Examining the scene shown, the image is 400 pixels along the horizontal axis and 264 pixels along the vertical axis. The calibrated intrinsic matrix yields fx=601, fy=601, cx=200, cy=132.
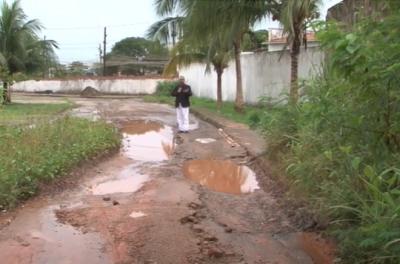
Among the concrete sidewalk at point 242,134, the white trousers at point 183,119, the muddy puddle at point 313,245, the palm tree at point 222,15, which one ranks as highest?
the palm tree at point 222,15

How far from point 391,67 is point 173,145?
10.2 meters

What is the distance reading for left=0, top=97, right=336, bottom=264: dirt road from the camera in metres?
5.73

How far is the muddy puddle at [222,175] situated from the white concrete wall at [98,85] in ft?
121

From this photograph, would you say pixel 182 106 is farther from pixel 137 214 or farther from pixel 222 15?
pixel 137 214

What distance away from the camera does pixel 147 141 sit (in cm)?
1470

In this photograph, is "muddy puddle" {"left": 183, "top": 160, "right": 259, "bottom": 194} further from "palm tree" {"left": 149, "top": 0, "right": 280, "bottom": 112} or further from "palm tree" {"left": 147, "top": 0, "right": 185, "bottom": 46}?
"palm tree" {"left": 147, "top": 0, "right": 185, "bottom": 46}

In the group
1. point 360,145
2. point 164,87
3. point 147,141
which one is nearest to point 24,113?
point 147,141

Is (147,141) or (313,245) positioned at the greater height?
(147,141)

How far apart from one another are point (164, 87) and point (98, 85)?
9.11 meters

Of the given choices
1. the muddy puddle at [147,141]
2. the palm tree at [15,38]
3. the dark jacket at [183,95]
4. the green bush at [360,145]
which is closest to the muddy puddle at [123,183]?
the muddy puddle at [147,141]

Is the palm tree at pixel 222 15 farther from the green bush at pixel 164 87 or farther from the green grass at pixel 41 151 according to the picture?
the green bush at pixel 164 87

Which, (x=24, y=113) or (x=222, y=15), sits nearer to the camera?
(x=222, y=15)

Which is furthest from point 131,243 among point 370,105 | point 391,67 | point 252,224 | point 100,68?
point 100,68

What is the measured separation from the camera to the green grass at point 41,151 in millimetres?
7609
